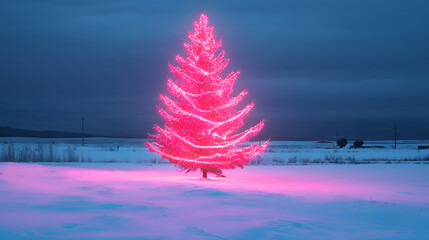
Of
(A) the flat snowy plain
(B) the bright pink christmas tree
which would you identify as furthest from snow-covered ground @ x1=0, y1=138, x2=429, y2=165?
(A) the flat snowy plain

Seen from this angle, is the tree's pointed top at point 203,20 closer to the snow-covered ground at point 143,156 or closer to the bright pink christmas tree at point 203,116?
the bright pink christmas tree at point 203,116

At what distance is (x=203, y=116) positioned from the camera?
17.9 metres

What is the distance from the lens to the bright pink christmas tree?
57.9 ft

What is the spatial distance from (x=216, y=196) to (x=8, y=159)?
21.2 m

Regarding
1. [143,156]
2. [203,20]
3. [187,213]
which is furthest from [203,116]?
[143,156]

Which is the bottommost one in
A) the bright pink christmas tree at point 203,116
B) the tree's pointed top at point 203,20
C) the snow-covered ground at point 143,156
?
the snow-covered ground at point 143,156

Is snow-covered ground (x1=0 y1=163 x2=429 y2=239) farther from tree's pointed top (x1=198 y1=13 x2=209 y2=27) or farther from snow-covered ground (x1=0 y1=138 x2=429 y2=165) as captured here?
snow-covered ground (x1=0 y1=138 x2=429 y2=165)

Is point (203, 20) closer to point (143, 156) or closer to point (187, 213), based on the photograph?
point (187, 213)

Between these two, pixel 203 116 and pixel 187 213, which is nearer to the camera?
pixel 187 213

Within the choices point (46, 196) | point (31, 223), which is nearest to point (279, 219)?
point (31, 223)

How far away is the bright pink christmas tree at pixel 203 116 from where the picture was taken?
57.9ft

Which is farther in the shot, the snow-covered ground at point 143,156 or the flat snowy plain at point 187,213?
the snow-covered ground at point 143,156

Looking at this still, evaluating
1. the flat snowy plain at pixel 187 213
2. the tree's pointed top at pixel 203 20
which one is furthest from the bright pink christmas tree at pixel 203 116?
the flat snowy plain at pixel 187 213

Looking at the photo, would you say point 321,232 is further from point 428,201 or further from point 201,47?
point 201,47
